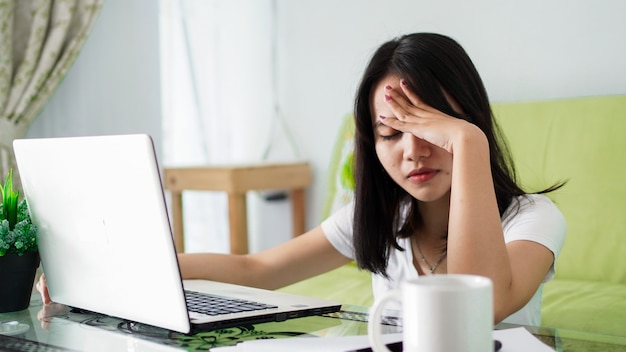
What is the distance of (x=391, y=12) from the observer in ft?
Answer: 9.79

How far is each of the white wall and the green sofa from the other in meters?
0.24

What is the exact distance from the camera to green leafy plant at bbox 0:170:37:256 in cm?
118

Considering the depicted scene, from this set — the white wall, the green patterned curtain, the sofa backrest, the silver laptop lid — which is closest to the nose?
the silver laptop lid

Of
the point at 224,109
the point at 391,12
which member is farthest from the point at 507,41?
the point at 224,109

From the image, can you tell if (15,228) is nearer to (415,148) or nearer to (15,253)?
(15,253)

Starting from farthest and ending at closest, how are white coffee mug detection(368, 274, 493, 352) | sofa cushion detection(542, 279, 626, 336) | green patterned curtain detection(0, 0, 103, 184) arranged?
green patterned curtain detection(0, 0, 103, 184), sofa cushion detection(542, 279, 626, 336), white coffee mug detection(368, 274, 493, 352)

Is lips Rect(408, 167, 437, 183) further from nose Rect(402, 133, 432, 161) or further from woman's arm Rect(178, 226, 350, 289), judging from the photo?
woman's arm Rect(178, 226, 350, 289)

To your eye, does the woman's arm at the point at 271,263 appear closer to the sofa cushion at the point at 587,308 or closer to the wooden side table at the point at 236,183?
the sofa cushion at the point at 587,308

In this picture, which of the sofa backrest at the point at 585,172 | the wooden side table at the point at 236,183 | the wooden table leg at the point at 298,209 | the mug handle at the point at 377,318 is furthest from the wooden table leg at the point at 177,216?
the mug handle at the point at 377,318

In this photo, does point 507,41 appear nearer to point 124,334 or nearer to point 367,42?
point 367,42

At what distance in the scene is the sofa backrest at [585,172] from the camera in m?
2.17

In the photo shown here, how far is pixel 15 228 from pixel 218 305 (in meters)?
0.35

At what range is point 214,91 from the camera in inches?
136

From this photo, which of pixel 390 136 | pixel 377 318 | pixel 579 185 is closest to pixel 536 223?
pixel 390 136
